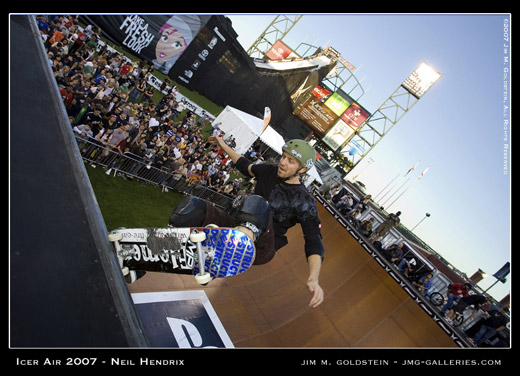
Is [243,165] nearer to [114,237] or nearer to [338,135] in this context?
[114,237]

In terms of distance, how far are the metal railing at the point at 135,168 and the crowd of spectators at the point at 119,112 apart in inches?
4.0

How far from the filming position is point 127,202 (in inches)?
379

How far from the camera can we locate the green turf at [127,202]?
830 centimetres

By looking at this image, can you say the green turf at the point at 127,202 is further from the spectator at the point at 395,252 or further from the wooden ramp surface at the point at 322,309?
the spectator at the point at 395,252

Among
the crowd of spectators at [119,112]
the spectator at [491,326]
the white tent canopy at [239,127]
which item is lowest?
the crowd of spectators at [119,112]

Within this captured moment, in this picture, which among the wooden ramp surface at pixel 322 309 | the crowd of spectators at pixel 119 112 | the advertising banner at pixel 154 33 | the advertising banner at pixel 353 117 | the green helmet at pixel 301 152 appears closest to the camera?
the green helmet at pixel 301 152

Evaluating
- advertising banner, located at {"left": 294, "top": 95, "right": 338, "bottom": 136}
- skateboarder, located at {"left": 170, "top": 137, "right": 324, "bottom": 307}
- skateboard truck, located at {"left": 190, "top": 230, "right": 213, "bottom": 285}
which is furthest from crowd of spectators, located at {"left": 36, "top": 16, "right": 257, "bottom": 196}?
advertising banner, located at {"left": 294, "top": 95, "right": 338, "bottom": 136}

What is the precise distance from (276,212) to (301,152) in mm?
782

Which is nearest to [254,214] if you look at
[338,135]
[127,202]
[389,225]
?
[127,202]

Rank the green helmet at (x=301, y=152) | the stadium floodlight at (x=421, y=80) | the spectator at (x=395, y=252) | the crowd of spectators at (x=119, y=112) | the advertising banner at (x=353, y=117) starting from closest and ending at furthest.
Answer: the green helmet at (x=301, y=152), the crowd of spectators at (x=119, y=112), the spectator at (x=395, y=252), the stadium floodlight at (x=421, y=80), the advertising banner at (x=353, y=117)

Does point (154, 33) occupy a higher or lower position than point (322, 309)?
higher

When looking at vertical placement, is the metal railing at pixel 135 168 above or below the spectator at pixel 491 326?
below

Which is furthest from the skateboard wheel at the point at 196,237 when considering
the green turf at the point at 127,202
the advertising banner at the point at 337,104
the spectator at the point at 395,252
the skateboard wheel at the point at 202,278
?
the advertising banner at the point at 337,104
